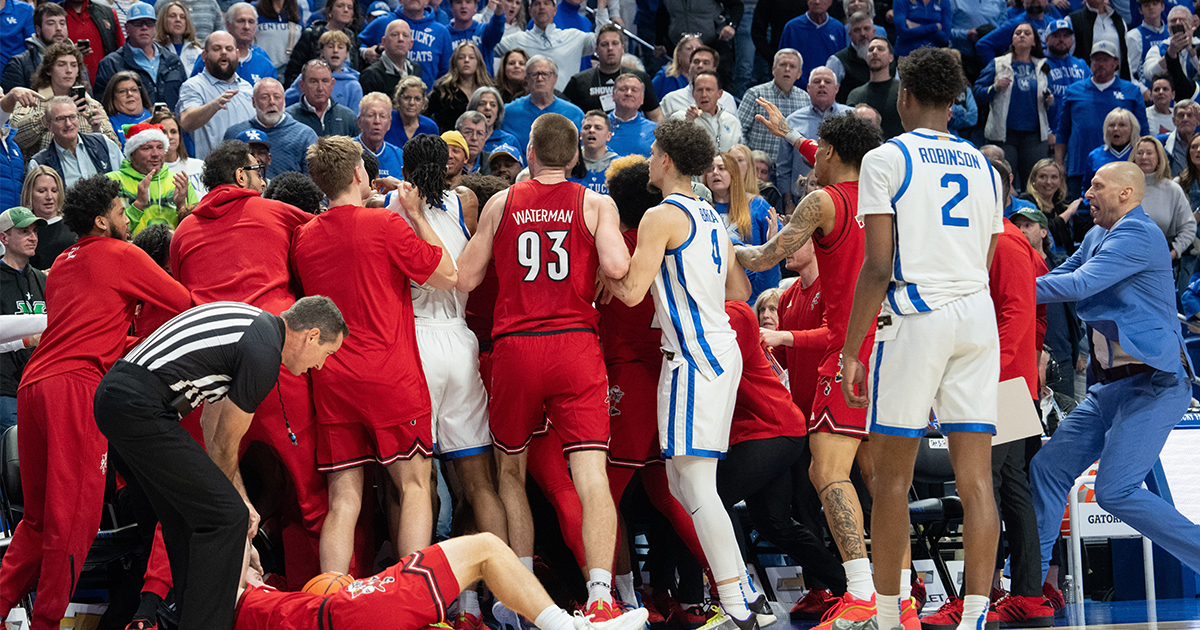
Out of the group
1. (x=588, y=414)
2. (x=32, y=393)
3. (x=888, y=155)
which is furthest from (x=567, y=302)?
(x=32, y=393)

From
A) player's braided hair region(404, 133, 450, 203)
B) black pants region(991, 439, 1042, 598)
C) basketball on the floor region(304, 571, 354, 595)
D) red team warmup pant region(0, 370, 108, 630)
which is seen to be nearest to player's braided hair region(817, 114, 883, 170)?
black pants region(991, 439, 1042, 598)

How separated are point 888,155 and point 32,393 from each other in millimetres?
4316

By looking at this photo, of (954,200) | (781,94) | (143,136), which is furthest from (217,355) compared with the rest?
(781,94)

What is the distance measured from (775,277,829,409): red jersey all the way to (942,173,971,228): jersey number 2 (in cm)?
122

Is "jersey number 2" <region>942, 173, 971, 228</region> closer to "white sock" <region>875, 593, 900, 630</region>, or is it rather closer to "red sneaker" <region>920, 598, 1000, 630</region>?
"white sock" <region>875, 593, 900, 630</region>

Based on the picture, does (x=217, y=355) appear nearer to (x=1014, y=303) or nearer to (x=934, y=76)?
(x=934, y=76)

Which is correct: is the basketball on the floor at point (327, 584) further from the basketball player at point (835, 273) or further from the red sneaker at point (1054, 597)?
the red sneaker at point (1054, 597)

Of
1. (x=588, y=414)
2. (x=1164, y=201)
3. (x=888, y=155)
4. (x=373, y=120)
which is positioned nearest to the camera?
(x=888, y=155)

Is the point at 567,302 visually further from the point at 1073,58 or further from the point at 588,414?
the point at 1073,58

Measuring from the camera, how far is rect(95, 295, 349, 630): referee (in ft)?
15.3

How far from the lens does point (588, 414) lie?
557 centimetres

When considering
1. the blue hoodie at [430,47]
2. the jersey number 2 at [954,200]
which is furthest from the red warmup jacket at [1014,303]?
the blue hoodie at [430,47]

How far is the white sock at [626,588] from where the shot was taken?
6.15 m

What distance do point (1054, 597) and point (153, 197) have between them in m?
6.58
